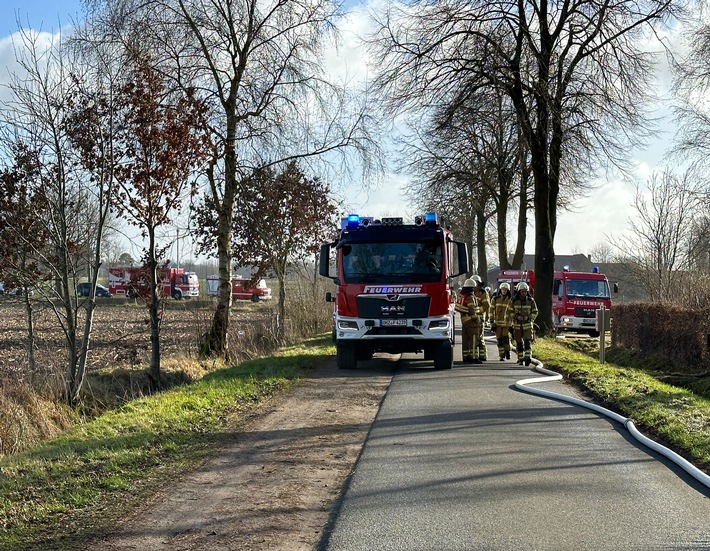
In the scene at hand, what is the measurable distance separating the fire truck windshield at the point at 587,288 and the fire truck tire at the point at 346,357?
18.4m

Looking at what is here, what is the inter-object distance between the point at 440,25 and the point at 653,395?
535 inches

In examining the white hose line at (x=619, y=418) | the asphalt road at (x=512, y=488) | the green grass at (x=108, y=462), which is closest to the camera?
the asphalt road at (x=512, y=488)

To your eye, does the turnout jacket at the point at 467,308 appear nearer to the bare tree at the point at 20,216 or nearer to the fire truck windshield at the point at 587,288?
the bare tree at the point at 20,216

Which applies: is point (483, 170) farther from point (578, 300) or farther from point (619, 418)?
point (619, 418)

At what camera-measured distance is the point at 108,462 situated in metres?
7.61

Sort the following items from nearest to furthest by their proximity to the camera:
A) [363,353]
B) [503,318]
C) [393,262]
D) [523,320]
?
[393,262]
[363,353]
[523,320]
[503,318]

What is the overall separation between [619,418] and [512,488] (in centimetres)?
370

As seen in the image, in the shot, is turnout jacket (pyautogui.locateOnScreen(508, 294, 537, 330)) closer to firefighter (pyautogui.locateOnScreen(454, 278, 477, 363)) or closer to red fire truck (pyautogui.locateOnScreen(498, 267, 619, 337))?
firefighter (pyautogui.locateOnScreen(454, 278, 477, 363))

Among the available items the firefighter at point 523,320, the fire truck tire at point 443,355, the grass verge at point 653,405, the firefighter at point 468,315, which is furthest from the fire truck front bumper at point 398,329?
the grass verge at point 653,405

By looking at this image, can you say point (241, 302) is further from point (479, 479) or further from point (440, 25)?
point (479, 479)

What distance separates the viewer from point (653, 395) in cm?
1177

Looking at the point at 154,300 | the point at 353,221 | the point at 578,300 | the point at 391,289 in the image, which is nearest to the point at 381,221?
the point at 353,221

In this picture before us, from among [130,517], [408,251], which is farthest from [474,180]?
[130,517]

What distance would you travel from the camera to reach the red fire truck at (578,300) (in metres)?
32.1
